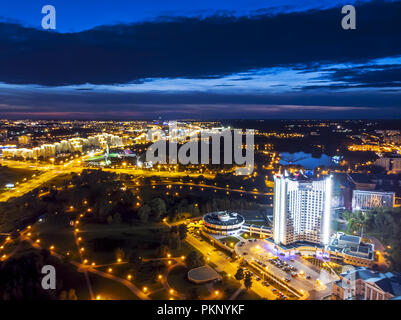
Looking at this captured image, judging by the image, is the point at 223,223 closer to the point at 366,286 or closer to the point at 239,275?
the point at 239,275

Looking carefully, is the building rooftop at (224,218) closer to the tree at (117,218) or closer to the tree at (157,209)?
the tree at (157,209)

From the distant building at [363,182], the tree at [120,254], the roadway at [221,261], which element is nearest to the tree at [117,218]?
the tree at [120,254]

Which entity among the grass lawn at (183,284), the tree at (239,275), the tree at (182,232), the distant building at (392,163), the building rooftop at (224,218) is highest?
the distant building at (392,163)

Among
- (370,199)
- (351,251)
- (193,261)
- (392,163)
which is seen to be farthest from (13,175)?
(392,163)

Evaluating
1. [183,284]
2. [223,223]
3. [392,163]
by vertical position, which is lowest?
[183,284]

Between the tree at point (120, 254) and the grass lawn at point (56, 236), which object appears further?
the grass lawn at point (56, 236)

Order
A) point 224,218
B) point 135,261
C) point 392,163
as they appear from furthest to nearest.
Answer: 1. point 392,163
2. point 224,218
3. point 135,261

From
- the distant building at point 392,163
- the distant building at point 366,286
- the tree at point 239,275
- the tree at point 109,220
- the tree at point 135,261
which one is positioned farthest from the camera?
the distant building at point 392,163
